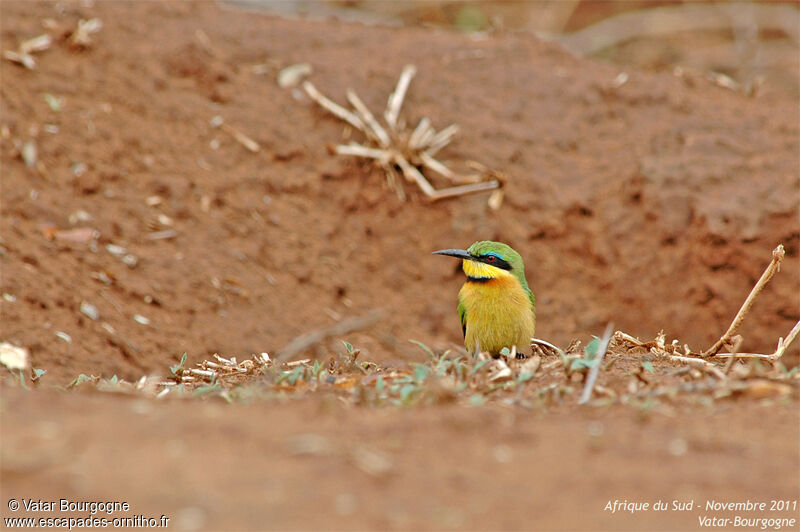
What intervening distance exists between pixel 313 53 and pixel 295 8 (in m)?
2.51

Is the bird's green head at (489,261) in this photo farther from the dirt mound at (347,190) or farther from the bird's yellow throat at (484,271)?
the dirt mound at (347,190)

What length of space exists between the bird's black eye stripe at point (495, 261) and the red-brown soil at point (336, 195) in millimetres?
710

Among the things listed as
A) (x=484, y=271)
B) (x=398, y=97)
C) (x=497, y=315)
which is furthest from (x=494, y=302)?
(x=398, y=97)

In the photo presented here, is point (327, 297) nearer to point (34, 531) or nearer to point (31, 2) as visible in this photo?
point (31, 2)

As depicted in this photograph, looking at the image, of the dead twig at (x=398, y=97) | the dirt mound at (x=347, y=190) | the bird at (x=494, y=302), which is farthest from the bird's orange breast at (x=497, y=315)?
the dead twig at (x=398, y=97)

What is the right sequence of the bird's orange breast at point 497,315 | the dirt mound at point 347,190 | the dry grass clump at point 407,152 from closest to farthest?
the bird's orange breast at point 497,315 < the dirt mound at point 347,190 < the dry grass clump at point 407,152

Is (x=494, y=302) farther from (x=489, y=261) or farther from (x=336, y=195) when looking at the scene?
(x=336, y=195)

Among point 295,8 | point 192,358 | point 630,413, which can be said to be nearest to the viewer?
point 630,413

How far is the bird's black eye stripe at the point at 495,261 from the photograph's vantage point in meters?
4.80

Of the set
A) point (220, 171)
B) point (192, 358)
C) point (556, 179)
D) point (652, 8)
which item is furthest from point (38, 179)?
point (652, 8)

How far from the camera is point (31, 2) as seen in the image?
6.41 metres

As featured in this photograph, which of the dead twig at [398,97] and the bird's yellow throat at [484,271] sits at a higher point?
the dead twig at [398,97]

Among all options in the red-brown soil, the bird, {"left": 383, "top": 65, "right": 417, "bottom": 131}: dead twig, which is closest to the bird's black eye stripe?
the bird

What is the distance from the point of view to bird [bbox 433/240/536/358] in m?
4.58
